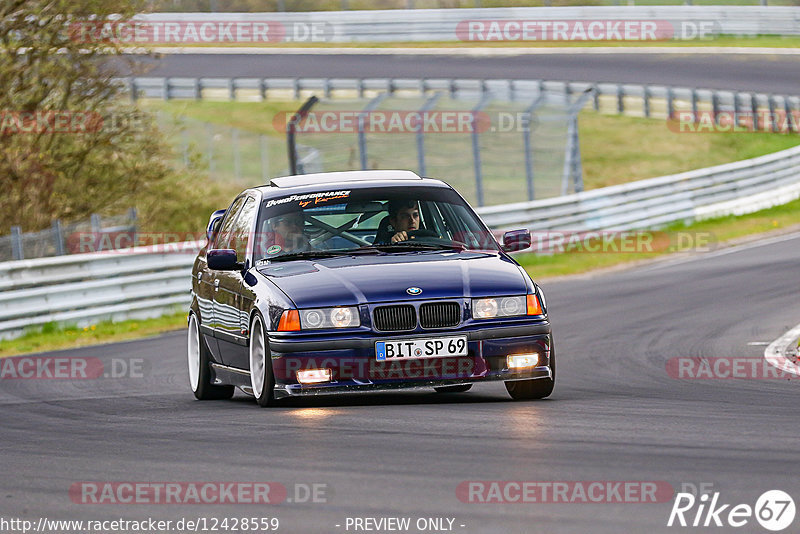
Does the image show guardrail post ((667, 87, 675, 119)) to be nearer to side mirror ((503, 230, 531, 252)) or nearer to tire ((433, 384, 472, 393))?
tire ((433, 384, 472, 393))

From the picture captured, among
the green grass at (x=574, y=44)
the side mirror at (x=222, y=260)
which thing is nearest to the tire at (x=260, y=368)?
the side mirror at (x=222, y=260)

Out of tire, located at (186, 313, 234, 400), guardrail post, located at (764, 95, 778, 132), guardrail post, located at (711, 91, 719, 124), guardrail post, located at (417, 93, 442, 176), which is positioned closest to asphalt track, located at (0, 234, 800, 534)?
tire, located at (186, 313, 234, 400)

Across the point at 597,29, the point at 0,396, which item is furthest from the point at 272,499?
the point at 597,29

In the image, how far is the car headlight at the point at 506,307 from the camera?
8.98 meters

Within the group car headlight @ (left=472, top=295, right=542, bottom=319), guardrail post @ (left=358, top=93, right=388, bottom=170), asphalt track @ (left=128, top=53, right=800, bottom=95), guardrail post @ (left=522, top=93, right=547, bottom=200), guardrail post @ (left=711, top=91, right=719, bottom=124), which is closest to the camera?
car headlight @ (left=472, top=295, right=542, bottom=319)

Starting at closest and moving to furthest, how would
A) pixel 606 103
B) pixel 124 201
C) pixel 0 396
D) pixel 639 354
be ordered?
pixel 0 396 < pixel 639 354 < pixel 124 201 < pixel 606 103

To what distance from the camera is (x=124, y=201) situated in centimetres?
2525

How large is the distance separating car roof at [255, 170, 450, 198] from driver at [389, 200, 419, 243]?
228mm

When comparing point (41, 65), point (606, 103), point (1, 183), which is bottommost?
point (606, 103)

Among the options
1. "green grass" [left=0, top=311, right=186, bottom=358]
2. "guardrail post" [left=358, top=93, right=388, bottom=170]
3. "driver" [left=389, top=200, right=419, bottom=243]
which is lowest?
"green grass" [left=0, top=311, right=186, bottom=358]

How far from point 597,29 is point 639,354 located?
3892 cm

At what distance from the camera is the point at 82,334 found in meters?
18.8

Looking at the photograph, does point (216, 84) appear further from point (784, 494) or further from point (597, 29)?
point (784, 494)

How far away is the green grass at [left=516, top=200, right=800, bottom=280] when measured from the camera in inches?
928
